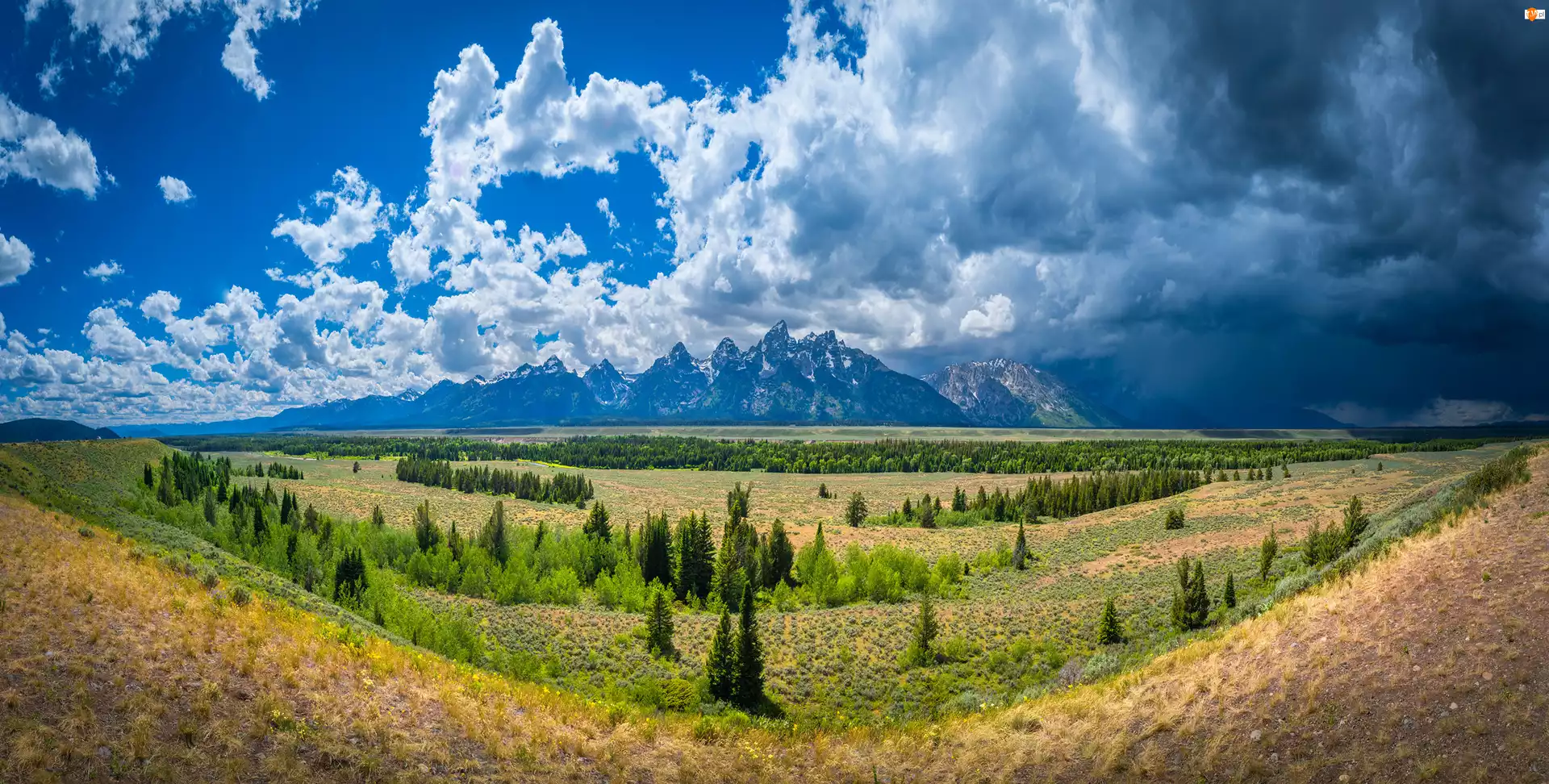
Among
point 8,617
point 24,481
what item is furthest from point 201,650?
point 24,481

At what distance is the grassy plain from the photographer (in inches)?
1219

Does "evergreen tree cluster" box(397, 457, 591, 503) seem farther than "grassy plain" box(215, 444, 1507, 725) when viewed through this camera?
Yes

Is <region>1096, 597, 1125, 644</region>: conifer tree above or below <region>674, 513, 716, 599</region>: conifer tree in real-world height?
above

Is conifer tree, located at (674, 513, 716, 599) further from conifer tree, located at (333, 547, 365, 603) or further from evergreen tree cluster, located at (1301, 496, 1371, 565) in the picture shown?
evergreen tree cluster, located at (1301, 496, 1371, 565)

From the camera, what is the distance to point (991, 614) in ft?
135

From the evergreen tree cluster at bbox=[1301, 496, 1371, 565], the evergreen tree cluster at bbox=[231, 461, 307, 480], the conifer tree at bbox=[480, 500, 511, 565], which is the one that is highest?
the evergreen tree cluster at bbox=[1301, 496, 1371, 565]

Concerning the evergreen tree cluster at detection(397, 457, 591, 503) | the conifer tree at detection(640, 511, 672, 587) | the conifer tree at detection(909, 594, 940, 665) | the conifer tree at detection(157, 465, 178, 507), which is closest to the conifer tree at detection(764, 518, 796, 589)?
the conifer tree at detection(640, 511, 672, 587)

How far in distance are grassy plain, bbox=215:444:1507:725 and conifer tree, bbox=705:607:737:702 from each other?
8.90ft

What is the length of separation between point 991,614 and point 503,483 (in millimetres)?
104268

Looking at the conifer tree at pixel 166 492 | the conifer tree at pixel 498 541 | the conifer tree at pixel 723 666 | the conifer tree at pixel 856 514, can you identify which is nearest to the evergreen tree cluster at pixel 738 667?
the conifer tree at pixel 723 666

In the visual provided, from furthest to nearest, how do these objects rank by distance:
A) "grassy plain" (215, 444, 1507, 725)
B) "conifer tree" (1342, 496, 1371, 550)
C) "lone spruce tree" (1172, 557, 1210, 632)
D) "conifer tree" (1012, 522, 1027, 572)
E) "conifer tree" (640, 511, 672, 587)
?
"conifer tree" (1012, 522, 1027, 572) < "conifer tree" (640, 511, 672, 587) < "grassy plain" (215, 444, 1507, 725) < "conifer tree" (1342, 496, 1371, 550) < "lone spruce tree" (1172, 557, 1210, 632)

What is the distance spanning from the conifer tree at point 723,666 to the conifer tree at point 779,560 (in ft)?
75.8

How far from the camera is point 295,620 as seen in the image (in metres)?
17.9

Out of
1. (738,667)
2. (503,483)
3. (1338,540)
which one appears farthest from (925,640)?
(503,483)
